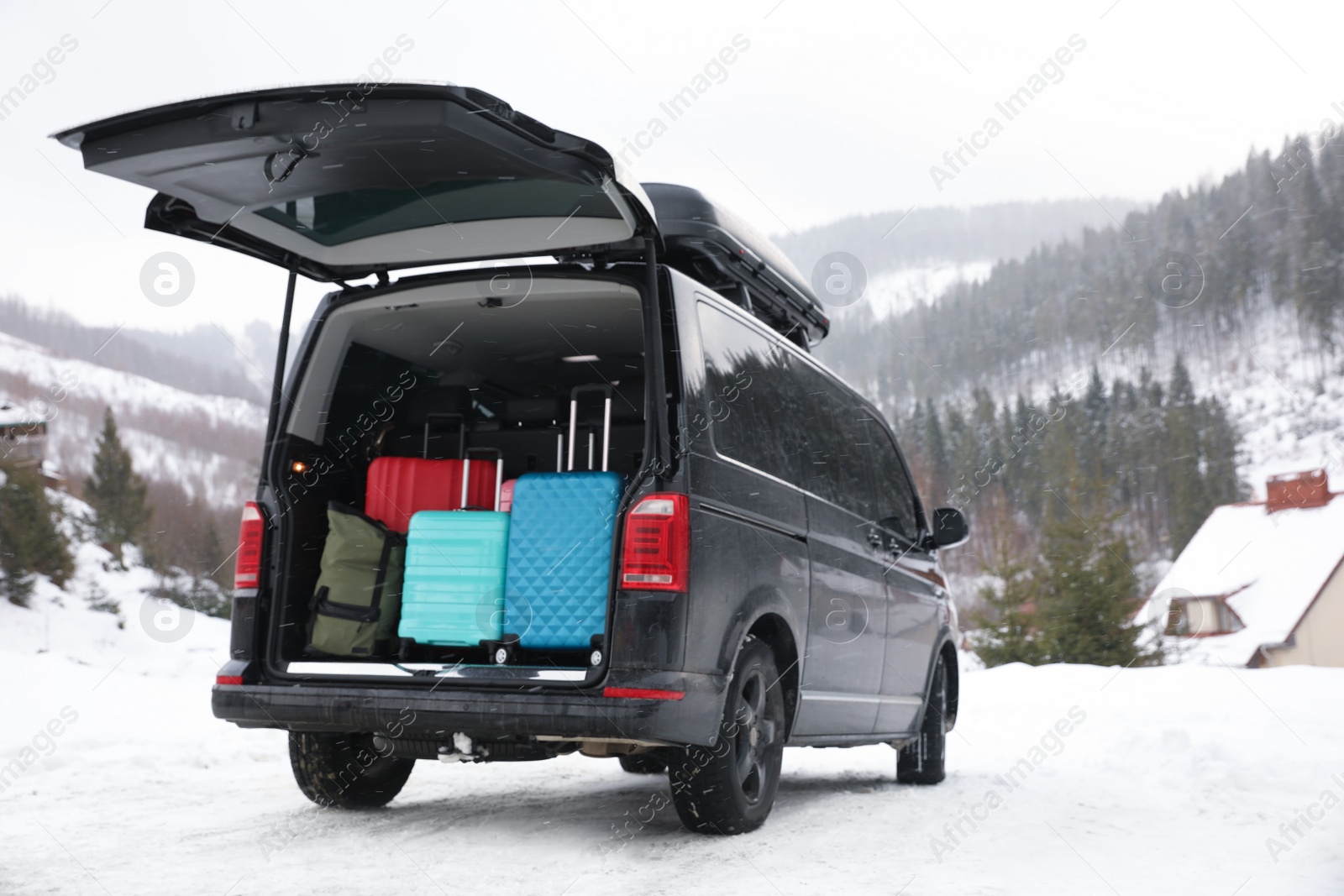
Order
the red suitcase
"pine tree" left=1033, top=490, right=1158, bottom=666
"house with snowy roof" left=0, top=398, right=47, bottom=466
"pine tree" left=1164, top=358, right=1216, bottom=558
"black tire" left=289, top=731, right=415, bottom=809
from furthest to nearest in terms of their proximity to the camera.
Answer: "pine tree" left=1164, top=358, right=1216, bottom=558 → "house with snowy roof" left=0, top=398, right=47, bottom=466 → "pine tree" left=1033, top=490, right=1158, bottom=666 → the red suitcase → "black tire" left=289, top=731, right=415, bottom=809

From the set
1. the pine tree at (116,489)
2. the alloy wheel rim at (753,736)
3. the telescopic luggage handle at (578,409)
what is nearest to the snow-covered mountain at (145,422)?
the pine tree at (116,489)

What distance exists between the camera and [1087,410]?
86.4 m

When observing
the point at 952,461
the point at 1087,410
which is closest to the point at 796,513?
the point at 952,461

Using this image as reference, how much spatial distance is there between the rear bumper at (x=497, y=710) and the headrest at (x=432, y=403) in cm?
161

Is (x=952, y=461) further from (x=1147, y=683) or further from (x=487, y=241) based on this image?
(x=487, y=241)

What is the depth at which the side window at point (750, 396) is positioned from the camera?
166 inches

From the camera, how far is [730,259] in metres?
4.91

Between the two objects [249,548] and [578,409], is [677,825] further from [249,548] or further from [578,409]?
A: [578,409]

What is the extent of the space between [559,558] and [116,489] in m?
42.6

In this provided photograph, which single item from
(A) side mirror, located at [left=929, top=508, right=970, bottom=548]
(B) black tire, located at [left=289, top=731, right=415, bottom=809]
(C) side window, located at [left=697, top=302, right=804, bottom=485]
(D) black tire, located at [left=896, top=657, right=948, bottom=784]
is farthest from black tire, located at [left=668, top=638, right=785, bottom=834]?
(A) side mirror, located at [left=929, top=508, right=970, bottom=548]

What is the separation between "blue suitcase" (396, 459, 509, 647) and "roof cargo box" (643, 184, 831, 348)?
4.58 feet

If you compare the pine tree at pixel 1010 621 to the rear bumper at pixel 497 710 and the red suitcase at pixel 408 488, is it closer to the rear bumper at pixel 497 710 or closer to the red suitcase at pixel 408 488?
the red suitcase at pixel 408 488

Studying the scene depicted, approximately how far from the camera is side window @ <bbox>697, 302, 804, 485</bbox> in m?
4.21

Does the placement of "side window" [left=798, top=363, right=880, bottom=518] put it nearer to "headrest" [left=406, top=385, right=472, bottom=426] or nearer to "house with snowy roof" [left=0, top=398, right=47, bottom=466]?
"headrest" [left=406, top=385, right=472, bottom=426]
